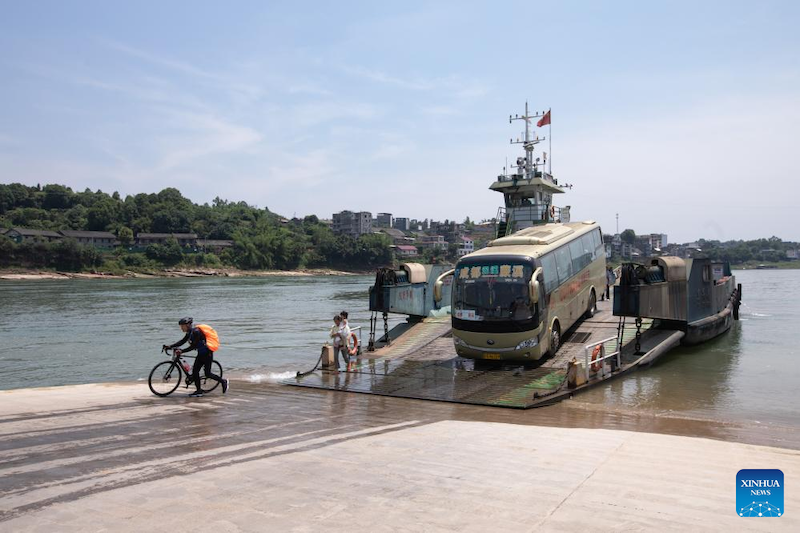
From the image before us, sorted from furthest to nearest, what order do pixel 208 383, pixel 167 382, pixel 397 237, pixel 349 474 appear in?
pixel 397 237 → pixel 208 383 → pixel 167 382 → pixel 349 474

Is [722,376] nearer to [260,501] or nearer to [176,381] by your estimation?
[176,381]

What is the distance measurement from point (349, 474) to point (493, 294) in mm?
9135

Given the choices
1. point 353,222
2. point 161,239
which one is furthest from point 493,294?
point 353,222

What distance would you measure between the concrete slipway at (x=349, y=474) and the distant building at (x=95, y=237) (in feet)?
373

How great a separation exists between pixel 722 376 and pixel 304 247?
122187 millimetres

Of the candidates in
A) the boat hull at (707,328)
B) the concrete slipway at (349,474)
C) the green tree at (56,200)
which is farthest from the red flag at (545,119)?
the green tree at (56,200)

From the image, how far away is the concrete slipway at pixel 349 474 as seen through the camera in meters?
4.92

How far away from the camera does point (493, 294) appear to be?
48.5 ft

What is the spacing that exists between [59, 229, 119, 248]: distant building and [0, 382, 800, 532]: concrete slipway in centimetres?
11364

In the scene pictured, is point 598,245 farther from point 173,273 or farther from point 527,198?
point 173,273

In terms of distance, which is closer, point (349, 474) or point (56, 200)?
point (349, 474)

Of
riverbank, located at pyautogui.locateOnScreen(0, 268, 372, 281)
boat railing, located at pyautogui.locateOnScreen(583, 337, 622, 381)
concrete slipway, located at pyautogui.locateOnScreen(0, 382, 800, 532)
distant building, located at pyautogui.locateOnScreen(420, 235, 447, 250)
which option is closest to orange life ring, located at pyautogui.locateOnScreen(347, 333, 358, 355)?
concrete slipway, located at pyautogui.locateOnScreen(0, 382, 800, 532)

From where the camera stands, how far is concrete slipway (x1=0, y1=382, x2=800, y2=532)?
4922 mm

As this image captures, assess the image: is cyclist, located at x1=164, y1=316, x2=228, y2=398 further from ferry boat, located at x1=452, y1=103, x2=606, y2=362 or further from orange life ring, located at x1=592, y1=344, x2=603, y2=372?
orange life ring, located at x1=592, y1=344, x2=603, y2=372
